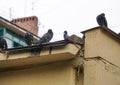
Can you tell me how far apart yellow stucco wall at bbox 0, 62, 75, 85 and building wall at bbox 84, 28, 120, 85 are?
0.50m

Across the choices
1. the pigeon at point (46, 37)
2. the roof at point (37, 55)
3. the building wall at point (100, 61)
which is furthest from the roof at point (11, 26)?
the building wall at point (100, 61)

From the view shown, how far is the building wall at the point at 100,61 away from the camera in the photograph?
9109mm

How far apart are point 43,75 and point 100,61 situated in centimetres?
176

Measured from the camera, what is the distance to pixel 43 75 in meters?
10.1

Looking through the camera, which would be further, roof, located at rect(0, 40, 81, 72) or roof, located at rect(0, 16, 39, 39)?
roof, located at rect(0, 16, 39, 39)

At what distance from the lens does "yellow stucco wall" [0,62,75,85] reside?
9.51 meters

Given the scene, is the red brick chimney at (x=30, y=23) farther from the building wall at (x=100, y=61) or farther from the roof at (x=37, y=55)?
Result: the building wall at (x=100, y=61)

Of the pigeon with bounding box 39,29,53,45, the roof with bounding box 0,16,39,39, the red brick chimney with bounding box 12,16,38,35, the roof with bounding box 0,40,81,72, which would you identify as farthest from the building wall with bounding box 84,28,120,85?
the red brick chimney with bounding box 12,16,38,35

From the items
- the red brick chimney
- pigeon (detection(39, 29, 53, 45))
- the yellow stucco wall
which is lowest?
the yellow stucco wall

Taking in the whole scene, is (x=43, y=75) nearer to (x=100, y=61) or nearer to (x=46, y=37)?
(x=46, y=37)

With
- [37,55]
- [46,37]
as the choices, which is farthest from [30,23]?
[37,55]

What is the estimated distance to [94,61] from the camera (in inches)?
364

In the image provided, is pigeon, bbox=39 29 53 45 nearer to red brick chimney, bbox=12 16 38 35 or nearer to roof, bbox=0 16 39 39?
roof, bbox=0 16 39 39

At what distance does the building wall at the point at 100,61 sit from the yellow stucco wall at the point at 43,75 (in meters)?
0.50
